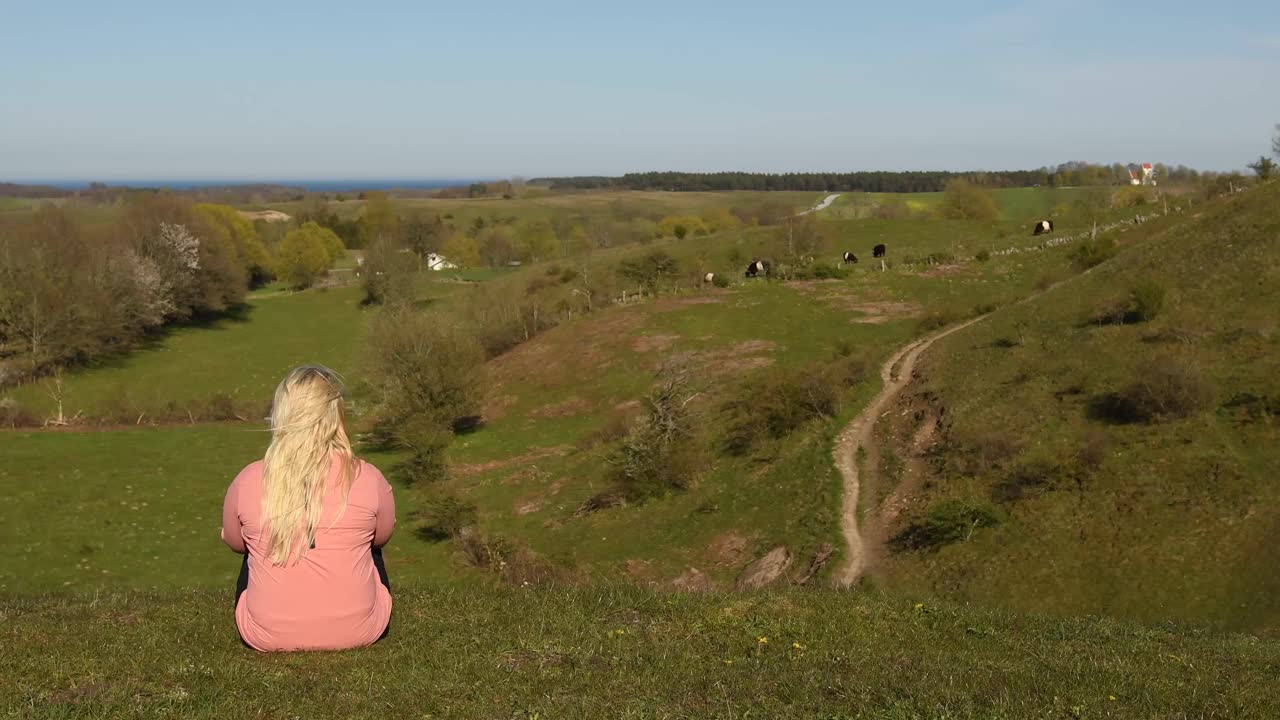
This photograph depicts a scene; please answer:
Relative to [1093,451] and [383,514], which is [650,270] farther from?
[383,514]

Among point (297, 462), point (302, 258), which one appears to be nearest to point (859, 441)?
point (297, 462)

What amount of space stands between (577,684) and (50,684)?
3.65 meters

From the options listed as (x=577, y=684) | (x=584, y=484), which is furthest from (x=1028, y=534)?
(x=577, y=684)

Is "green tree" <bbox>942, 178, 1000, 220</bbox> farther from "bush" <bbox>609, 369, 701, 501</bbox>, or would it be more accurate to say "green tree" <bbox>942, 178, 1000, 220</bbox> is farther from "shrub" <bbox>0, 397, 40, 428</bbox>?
"shrub" <bbox>0, 397, 40, 428</bbox>

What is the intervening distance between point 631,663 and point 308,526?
276 cm

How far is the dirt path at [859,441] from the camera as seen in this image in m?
26.2

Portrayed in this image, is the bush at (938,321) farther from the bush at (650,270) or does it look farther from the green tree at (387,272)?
the green tree at (387,272)

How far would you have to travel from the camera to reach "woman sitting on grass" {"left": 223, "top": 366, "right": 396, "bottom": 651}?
22.0 ft

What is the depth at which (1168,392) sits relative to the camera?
28.5m

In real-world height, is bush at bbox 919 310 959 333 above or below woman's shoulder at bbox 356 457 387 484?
below

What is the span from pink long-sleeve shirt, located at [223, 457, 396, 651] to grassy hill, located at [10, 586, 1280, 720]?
0.26m

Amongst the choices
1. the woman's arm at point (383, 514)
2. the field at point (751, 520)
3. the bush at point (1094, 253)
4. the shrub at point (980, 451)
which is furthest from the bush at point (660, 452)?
the bush at point (1094, 253)

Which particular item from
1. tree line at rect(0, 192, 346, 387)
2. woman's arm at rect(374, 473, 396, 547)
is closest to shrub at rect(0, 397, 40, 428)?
tree line at rect(0, 192, 346, 387)

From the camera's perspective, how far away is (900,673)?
796 cm
